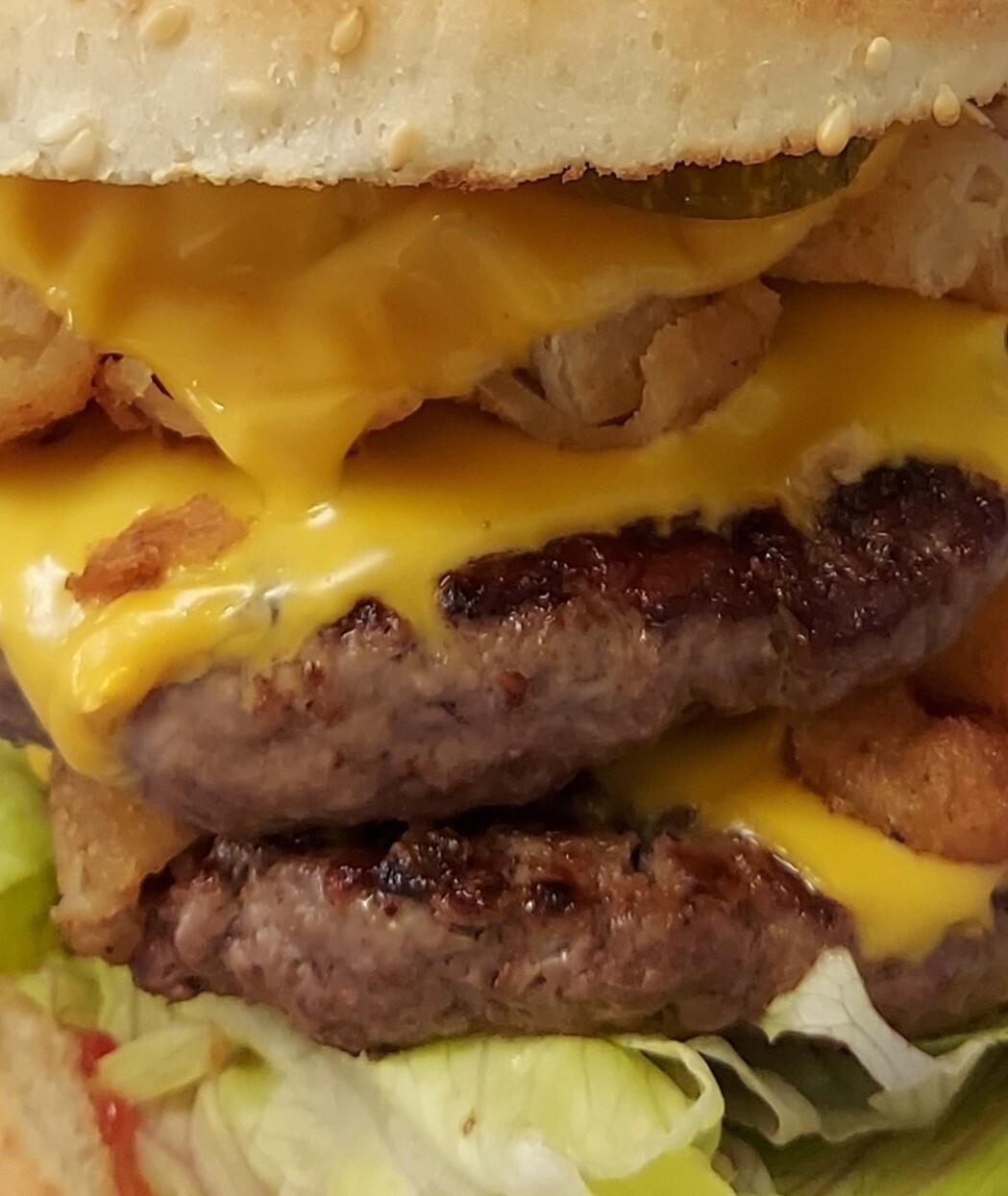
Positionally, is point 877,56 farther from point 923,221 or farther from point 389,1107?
point 389,1107

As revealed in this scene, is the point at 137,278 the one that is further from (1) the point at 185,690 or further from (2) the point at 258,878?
(2) the point at 258,878

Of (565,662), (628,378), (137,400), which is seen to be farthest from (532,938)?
(137,400)

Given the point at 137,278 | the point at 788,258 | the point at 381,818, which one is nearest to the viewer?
the point at 137,278

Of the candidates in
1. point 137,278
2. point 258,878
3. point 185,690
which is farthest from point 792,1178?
point 137,278

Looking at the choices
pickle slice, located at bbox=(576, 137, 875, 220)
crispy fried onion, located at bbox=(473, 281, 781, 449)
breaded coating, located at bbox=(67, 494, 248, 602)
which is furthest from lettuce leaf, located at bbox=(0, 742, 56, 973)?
pickle slice, located at bbox=(576, 137, 875, 220)

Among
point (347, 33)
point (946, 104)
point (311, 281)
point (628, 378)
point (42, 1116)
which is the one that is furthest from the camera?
point (42, 1116)

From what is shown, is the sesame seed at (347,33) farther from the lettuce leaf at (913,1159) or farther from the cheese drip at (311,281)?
the lettuce leaf at (913,1159)

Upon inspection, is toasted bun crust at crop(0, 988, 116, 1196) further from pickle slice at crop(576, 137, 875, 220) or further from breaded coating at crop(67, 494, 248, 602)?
pickle slice at crop(576, 137, 875, 220)
